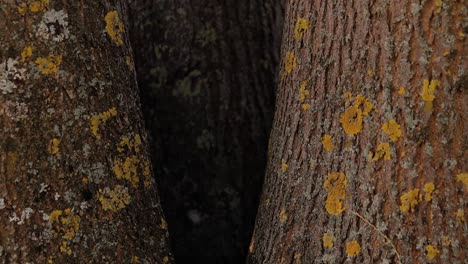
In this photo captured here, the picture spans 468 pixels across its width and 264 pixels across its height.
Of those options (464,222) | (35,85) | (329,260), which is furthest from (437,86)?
(35,85)

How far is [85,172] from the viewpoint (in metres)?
2.03

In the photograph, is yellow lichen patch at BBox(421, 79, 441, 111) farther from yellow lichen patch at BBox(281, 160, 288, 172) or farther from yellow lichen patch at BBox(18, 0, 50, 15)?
yellow lichen patch at BBox(18, 0, 50, 15)

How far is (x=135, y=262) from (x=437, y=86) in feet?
3.40

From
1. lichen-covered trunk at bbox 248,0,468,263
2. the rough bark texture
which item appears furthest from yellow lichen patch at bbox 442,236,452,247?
the rough bark texture

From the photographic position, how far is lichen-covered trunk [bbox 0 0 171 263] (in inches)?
77.2

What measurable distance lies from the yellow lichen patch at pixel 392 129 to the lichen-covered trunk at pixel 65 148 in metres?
0.80

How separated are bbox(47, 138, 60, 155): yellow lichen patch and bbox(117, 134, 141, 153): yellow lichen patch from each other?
0.19 meters

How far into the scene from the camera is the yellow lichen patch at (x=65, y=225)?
1.97m

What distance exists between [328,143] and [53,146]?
830mm

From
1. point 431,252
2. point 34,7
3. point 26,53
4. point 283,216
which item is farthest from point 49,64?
point 431,252

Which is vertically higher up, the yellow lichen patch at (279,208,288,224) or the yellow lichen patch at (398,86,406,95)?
the yellow lichen patch at (398,86,406,95)

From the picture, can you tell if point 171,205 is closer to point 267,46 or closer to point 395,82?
point 267,46

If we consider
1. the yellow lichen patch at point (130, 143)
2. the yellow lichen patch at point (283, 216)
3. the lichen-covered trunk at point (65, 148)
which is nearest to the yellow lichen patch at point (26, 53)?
the lichen-covered trunk at point (65, 148)

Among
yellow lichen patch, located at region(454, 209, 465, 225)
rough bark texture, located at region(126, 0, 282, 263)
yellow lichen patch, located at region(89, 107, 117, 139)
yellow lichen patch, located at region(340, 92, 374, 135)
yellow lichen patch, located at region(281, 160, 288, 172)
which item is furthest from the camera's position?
rough bark texture, located at region(126, 0, 282, 263)
